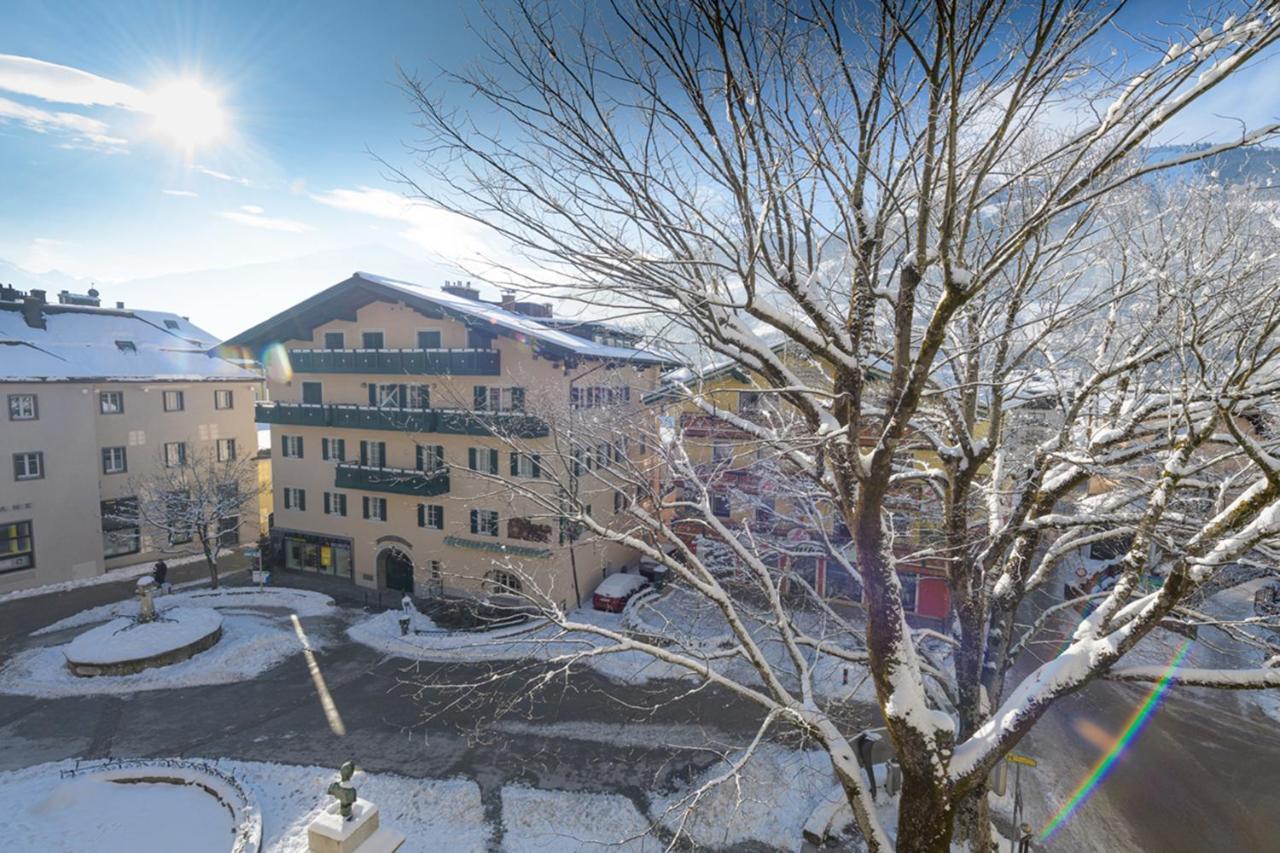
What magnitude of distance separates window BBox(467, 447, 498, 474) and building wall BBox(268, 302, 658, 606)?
0.80ft

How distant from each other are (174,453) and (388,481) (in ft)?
42.1

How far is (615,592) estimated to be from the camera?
21.7m

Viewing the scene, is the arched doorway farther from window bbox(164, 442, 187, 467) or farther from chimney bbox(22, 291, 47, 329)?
chimney bbox(22, 291, 47, 329)

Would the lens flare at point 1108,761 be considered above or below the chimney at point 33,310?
below

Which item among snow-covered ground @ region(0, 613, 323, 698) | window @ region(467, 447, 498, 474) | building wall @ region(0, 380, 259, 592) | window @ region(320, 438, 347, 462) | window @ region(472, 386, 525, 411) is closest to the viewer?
snow-covered ground @ region(0, 613, 323, 698)

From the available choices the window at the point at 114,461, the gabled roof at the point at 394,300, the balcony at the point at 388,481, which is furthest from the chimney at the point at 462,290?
the window at the point at 114,461

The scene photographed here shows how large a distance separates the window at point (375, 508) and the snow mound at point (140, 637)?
599cm

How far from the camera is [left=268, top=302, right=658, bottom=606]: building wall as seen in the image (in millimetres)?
21047

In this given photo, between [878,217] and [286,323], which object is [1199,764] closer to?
[878,217]

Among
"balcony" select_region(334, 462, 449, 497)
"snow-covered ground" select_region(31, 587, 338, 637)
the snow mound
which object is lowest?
"snow-covered ground" select_region(31, 587, 338, 637)

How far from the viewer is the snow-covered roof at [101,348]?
2394 centimetres

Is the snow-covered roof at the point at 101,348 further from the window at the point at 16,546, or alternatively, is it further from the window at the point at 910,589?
the window at the point at 910,589

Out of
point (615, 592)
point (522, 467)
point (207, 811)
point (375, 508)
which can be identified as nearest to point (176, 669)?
point (207, 811)

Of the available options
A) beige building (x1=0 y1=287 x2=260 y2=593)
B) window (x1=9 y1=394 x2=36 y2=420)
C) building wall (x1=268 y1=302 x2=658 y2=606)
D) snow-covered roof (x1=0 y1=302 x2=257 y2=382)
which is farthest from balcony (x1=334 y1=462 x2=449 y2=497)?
window (x1=9 y1=394 x2=36 y2=420)
